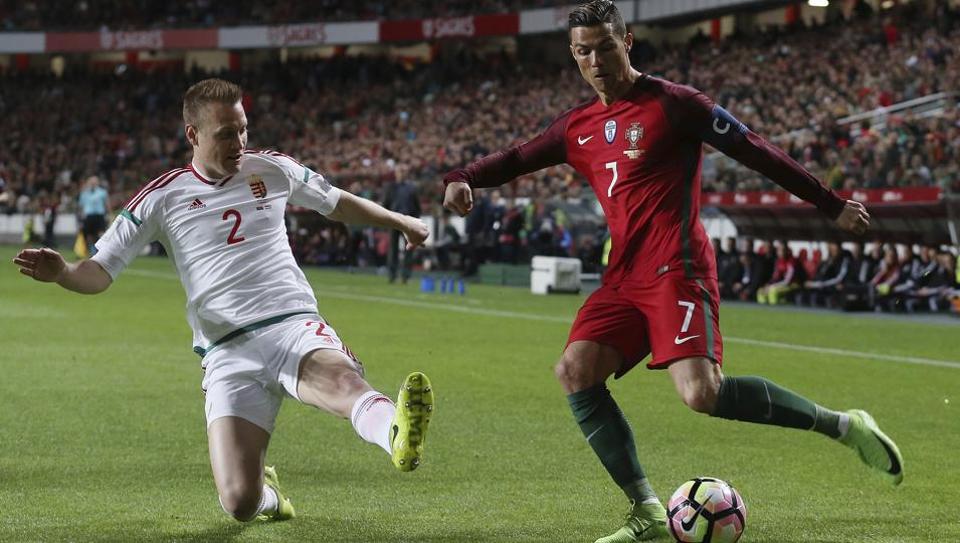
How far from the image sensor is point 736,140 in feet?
20.3

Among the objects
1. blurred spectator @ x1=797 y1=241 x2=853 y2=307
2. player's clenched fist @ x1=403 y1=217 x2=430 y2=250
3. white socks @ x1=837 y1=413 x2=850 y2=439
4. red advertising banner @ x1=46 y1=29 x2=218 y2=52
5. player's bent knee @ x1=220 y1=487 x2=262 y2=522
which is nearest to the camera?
player's bent knee @ x1=220 y1=487 x2=262 y2=522

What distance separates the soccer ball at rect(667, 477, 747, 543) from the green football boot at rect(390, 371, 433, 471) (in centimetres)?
120

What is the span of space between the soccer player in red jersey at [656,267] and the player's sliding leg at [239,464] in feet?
4.61

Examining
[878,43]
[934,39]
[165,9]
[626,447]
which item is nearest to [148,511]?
[626,447]

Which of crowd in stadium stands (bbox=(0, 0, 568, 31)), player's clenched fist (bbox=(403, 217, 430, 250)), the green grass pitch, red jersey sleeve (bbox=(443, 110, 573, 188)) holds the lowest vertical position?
the green grass pitch

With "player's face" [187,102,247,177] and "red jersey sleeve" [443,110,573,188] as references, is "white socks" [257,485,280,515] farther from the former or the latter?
"red jersey sleeve" [443,110,573,188]

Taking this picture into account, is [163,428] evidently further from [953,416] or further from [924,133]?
[924,133]

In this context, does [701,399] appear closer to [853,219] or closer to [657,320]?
[657,320]

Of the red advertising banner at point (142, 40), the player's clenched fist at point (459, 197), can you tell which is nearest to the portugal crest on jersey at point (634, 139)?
the player's clenched fist at point (459, 197)

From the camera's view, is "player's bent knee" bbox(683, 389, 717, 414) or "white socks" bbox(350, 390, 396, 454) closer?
"white socks" bbox(350, 390, 396, 454)

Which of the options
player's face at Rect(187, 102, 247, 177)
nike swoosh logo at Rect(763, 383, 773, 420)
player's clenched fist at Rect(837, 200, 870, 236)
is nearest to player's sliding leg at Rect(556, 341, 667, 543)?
nike swoosh logo at Rect(763, 383, 773, 420)

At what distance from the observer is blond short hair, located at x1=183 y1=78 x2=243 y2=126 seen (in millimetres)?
6168

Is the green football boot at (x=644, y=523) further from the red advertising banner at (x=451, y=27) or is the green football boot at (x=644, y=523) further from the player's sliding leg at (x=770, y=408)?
the red advertising banner at (x=451, y=27)

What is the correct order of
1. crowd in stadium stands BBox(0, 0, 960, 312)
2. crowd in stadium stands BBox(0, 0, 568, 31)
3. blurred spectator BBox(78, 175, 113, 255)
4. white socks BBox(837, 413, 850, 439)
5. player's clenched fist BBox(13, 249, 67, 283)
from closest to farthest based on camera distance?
player's clenched fist BBox(13, 249, 67, 283) → white socks BBox(837, 413, 850, 439) → crowd in stadium stands BBox(0, 0, 960, 312) → blurred spectator BBox(78, 175, 113, 255) → crowd in stadium stands BBox(0, 0, 568, 31)
